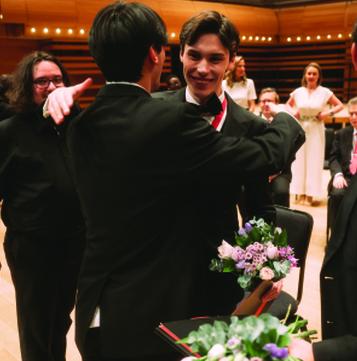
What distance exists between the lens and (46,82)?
9.30 ft

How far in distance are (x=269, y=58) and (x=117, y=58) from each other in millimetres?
13110

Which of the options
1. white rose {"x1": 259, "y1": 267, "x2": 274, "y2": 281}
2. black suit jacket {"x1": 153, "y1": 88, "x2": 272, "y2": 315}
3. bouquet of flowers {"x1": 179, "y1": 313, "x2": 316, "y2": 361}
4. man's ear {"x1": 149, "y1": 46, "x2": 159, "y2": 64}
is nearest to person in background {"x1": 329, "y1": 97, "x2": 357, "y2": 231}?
black suit jacket {"x1": 153, "y1": 88, "x2": 272, "y2": 315}

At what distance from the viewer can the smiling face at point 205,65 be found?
→ 224cm

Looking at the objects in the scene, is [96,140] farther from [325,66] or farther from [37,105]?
[325,66]

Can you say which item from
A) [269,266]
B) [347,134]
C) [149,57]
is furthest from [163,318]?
[347,134]

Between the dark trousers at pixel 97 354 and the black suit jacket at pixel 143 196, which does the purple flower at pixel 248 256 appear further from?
the dark trousers at pixel 97 354

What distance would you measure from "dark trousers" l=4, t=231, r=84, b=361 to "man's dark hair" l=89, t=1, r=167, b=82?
1388 millimetres

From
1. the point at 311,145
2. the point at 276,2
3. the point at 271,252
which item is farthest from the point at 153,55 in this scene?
the point at 276,2

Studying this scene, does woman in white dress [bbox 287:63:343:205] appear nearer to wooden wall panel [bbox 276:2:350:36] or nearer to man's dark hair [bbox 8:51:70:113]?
wooden wall panel [bbox 276:2:350:36]

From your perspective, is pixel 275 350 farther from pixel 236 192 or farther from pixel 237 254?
pixel 236 192

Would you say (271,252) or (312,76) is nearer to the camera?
(271,252)

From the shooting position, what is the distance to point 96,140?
157cm

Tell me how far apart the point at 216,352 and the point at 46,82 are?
2122mm

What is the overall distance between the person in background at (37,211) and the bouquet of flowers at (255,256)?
1226 millimetres
